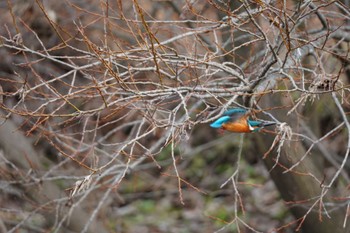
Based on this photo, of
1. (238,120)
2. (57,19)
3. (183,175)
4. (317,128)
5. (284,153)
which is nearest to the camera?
(238,120)

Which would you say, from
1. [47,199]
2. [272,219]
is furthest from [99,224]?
[272,219]

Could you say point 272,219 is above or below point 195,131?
below

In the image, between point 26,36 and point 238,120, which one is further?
point 26,36

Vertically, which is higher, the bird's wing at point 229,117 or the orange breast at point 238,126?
the bird's wing at point 229,117

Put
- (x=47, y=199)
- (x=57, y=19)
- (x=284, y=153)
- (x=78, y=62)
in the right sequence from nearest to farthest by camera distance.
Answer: (x=284, y=153), (x=47, y=199), (x=57, y=19), (x=78, y=62)

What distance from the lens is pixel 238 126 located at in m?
3.93

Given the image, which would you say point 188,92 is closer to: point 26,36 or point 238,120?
point 238,120

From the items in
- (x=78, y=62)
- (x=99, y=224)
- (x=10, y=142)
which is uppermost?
(x=78, y=62)

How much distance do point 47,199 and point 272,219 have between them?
3.51m

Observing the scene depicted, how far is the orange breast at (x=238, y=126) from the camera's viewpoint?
12.9 feet

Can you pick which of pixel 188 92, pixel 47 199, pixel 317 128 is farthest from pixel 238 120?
pixel 317 128

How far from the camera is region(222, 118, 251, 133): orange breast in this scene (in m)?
3.92

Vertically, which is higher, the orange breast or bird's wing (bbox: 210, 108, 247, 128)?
bird's wing (bbox: 210, 108, 247, 128)

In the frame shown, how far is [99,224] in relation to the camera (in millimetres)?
7598
